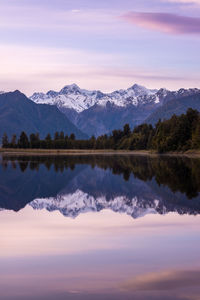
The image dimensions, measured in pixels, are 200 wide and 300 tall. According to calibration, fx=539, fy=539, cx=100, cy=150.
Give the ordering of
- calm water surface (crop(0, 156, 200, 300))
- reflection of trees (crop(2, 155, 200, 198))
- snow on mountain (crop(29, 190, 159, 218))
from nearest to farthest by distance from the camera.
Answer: calm water surface (crop(0, 156, 200, 300)) → snow on mountain (crop(29, 190, 159, 218)) → reflection of trees (crop(2, 155, 200, 198))

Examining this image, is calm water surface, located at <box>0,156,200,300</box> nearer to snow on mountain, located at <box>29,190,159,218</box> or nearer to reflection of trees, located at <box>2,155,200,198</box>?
snow on mountain, located at <box>29,190,159,218</box>

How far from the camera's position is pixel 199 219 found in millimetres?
23938

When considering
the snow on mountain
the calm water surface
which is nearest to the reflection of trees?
the snow on mountain

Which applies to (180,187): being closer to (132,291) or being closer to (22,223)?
(22,223)

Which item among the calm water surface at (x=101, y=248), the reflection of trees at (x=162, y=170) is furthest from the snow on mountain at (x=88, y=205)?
the reflection of trees at (x=162, y=170)

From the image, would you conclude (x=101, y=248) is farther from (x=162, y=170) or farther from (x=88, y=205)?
(x=162, y=170)

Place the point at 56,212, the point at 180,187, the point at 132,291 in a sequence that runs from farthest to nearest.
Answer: the point at 180,187 < the point at 56,212 < the point at 132,291

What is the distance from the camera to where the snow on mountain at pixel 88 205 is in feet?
90.1

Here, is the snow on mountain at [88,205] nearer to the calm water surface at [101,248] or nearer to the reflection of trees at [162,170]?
the calm water surface at [101,248]

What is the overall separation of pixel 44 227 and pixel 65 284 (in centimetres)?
899

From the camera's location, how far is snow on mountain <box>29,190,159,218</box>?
27453 mm

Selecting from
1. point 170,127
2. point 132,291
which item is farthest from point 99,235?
point 170,127

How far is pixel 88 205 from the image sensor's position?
30.8m

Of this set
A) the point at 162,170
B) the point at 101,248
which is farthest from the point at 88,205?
the point at 162,170
